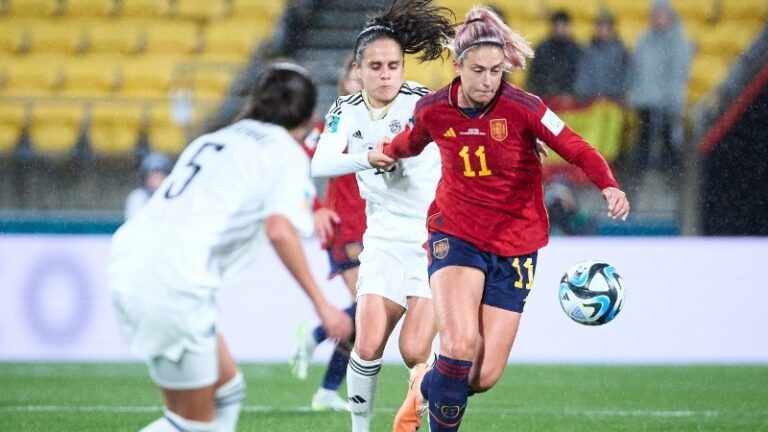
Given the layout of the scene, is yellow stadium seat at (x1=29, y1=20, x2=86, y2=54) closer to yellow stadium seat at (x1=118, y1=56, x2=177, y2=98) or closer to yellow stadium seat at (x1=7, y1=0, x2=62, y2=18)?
yellow stadium seat at (x1=7, y1=0, x2=62, y2=18)

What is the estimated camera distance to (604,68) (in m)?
12.9

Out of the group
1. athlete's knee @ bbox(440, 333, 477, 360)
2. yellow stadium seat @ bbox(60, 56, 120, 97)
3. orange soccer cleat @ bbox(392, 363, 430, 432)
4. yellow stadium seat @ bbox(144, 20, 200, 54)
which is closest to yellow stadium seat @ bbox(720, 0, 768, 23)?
yellow stadium seat @ bbox(144, 20, 200, 54)

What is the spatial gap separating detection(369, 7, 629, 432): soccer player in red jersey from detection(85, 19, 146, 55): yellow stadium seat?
34.2 feet

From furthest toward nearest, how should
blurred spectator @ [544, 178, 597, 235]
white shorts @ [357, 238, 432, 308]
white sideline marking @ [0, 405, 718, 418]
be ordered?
blurred spectator @ [544, 178, 597, 235] → white sideline marking @ [0, 405, 718, 418] → white shorts @ [357, 238, 432, 308]

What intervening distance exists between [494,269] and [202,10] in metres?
10.9

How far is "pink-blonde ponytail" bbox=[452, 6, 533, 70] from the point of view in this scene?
598 cm

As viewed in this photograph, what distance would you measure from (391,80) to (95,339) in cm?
546

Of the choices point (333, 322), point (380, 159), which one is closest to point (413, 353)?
point (380, 159)

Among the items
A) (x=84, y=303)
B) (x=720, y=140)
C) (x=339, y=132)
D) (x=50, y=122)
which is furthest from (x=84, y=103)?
(x=339, y=132)

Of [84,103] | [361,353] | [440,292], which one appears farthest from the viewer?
[84,103]

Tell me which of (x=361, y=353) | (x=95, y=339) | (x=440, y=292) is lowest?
(x=95, y=339)

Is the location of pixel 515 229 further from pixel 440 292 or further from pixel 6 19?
pixel 6 19

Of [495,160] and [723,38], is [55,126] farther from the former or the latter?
[495,160]

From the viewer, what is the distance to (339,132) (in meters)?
6.92
